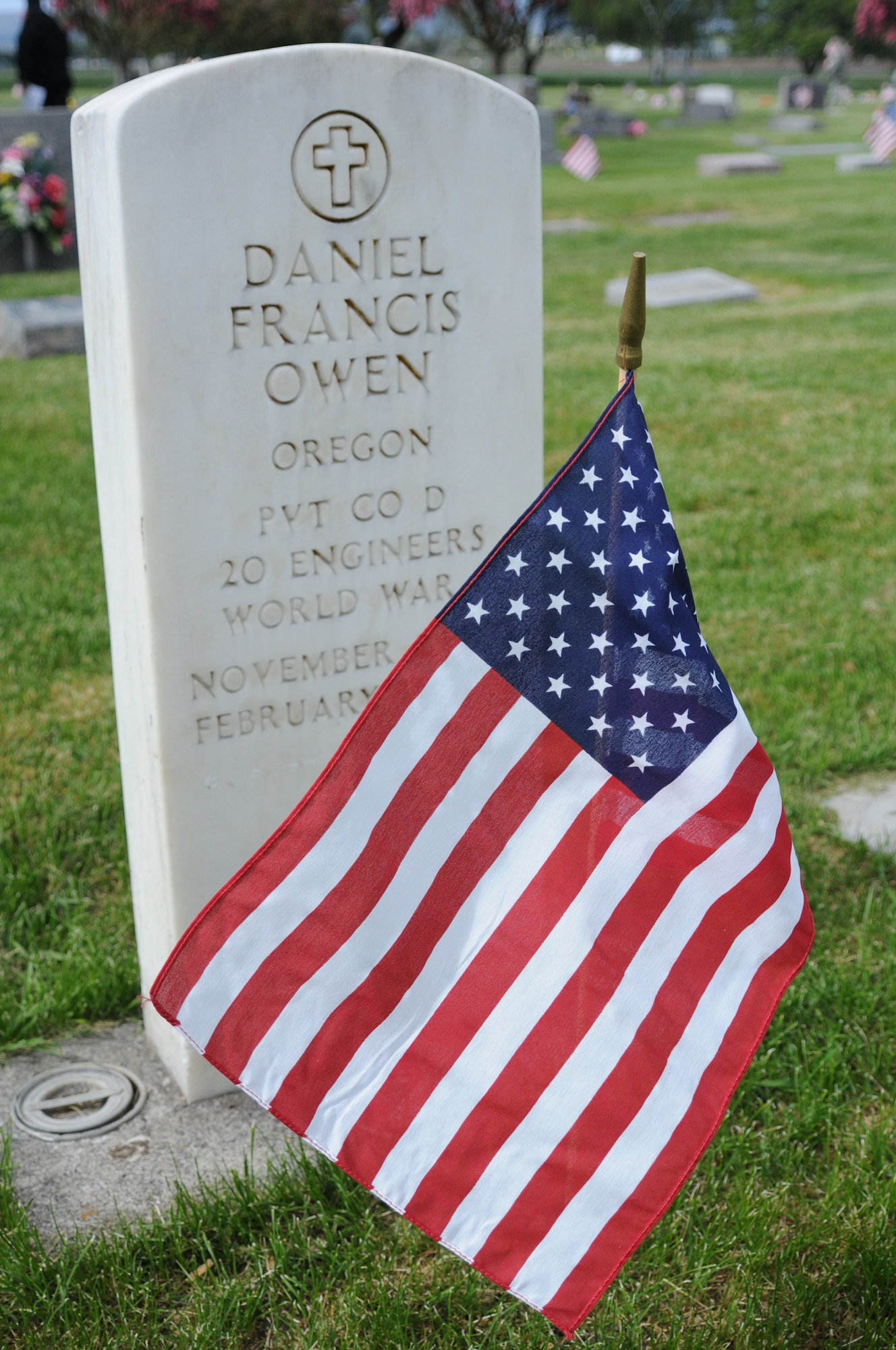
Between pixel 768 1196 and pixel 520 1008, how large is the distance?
99cm

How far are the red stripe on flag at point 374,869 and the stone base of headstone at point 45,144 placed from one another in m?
13.2

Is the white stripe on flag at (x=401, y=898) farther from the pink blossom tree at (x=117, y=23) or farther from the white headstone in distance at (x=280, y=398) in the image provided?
the pink blossom tree at (x=117, y=23)

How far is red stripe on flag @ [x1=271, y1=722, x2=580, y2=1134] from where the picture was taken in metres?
1.82

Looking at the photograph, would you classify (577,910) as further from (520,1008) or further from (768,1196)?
(768,1196)

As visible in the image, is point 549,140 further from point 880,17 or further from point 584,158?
point 880,17

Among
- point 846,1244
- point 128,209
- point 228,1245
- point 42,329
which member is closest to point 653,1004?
point 846,1244

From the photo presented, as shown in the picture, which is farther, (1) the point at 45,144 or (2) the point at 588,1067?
(1) the point at 45,144

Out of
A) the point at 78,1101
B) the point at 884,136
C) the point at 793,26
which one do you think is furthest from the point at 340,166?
the point at 793,26

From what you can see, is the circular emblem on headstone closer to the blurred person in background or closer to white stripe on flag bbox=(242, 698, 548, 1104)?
white stripe on flag bbox=(242, 698, 548, 1104)

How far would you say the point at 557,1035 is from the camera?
1.80 metres

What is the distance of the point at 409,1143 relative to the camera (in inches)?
71.3

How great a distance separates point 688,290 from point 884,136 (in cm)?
1350

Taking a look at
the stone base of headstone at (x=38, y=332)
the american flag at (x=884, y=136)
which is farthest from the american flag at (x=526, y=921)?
the american flag at (x=884, y=136)

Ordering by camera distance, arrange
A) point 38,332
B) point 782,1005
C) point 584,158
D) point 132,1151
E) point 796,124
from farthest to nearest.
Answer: point 796,124 → point 584,158 → point 38,332 → point 782,1005 → point 132,1151
